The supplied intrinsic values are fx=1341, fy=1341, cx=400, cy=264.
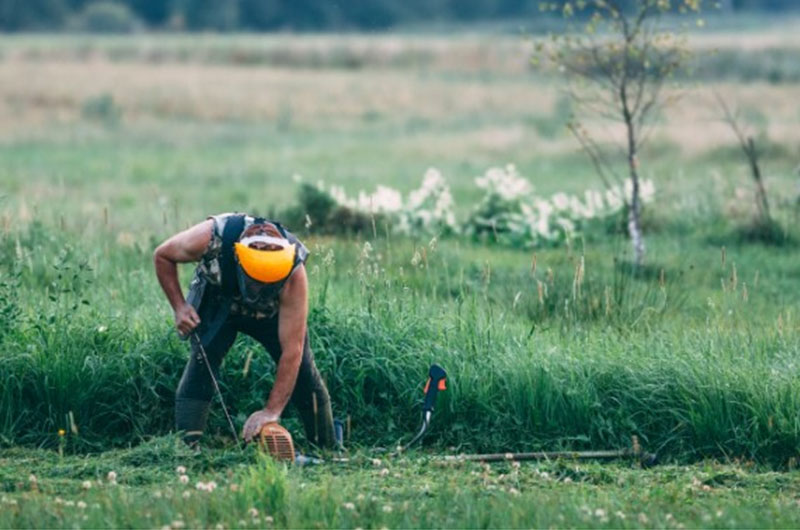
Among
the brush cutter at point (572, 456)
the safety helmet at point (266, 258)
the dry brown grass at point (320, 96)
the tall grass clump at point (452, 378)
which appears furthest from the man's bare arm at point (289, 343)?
the dry brown grass at point (320, 96)

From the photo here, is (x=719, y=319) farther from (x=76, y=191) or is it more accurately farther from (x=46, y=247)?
(x=76, y=191)

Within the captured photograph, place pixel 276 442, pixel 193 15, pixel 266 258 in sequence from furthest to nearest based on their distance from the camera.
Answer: pixel 193 15
pixel 276 442
pixel 266 258

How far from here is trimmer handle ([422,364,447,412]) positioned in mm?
8062

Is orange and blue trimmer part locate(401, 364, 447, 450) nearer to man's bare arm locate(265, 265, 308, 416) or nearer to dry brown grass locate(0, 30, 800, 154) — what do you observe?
man's bare arm locate(265, 265, 308, 416)

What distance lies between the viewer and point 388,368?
28.9 ft

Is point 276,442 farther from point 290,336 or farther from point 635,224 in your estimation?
point 635,224

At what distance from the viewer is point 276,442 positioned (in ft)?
24.6

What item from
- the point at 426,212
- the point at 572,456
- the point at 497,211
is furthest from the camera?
the point at 497,211

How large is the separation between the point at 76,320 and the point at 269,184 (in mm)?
14667

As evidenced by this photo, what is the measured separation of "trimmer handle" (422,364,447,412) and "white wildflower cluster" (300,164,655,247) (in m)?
7.07

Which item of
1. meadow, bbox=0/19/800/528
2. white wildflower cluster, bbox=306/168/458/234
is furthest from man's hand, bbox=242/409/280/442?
white wildflower cluster, bbox=306/168/458/234

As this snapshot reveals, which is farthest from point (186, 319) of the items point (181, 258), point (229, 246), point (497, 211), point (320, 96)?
point (320, 96)

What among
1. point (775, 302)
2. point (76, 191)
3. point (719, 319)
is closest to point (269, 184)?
point (76, 191)

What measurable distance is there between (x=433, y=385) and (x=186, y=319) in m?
1.55
